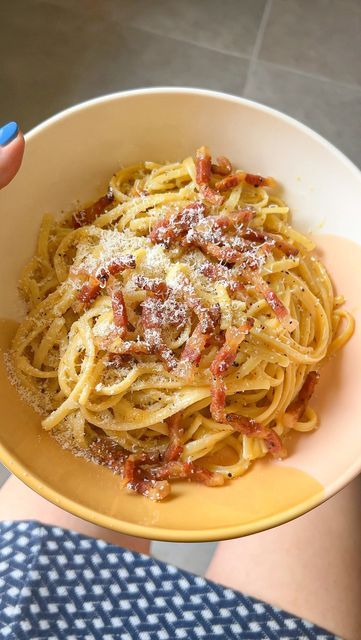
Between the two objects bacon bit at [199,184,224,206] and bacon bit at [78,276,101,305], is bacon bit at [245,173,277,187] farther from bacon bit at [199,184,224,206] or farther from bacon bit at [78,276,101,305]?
bacon bit at [78,276,101,305]

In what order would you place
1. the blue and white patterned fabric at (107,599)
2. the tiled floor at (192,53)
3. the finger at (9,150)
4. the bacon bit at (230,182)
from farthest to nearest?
the tiled floor at (192,53)
the bacon bit at (230,182)
the blue and white patterned fabric at (107,599)
the finger at (9,150)

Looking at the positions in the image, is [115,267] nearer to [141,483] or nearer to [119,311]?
[119,311]

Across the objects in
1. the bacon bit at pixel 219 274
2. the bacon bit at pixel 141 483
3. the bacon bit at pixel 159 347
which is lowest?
the bacon bit at pixel 141 483

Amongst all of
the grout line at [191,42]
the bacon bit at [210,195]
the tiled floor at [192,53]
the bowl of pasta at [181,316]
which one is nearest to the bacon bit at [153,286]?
the bowl of pasta at [181,316]

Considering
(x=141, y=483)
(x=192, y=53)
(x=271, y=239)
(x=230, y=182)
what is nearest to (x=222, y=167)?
(x=230, y=182)

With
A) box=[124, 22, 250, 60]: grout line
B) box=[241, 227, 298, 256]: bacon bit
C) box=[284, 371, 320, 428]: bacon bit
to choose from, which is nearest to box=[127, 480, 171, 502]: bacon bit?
box=[284, 371, 320, 428]: bacon bit

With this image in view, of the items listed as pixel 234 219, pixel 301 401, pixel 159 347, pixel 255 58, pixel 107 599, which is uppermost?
pixel 255 58

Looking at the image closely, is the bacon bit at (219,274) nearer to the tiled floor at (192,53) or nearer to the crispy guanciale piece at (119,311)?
the crispy guanciale piece at (119,311)
